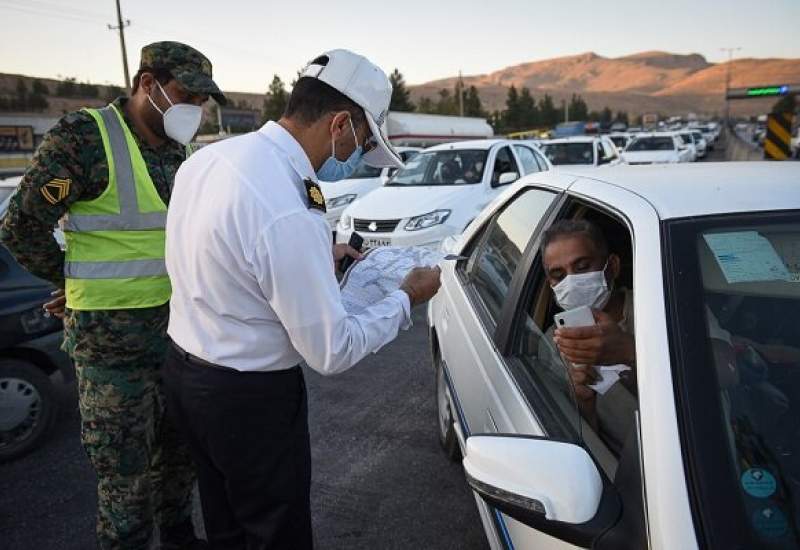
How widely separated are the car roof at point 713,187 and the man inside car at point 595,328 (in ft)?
0.78

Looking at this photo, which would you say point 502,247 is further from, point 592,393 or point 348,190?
point 348,190

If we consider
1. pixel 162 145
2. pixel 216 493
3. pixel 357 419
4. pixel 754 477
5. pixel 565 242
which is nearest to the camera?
pixel 754 477

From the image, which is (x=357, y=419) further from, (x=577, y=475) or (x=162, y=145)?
(x=577, y=475)

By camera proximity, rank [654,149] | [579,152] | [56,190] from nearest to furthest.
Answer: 1. [56,190]
2. [579,152]
3. [654,149]

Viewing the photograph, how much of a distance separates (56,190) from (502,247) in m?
1.76

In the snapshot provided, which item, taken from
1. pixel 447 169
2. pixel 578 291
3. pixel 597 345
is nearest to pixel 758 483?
pixel 597 345

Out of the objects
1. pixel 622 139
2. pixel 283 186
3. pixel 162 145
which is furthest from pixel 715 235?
pixel 622 139

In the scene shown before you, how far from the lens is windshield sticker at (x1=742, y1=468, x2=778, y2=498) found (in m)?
1.04

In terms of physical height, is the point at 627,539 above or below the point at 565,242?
below

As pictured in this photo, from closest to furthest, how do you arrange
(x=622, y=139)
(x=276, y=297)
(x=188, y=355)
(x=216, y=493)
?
(x=276, y=297)
(x=188, y=355)
(x=216, y=493)
(x=622, y=139)

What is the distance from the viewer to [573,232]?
6.63 ft

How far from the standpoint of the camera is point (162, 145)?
2250 mm

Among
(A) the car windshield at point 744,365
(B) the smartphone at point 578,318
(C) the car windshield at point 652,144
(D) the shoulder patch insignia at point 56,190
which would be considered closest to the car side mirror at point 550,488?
(A) the car windshield at point 744,365

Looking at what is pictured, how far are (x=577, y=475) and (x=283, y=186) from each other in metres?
0.89
